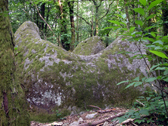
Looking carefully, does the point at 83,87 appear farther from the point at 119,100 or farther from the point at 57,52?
the point at 57,52

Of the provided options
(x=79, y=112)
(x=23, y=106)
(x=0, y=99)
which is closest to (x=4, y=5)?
(x=0, y=99)

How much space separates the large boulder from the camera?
3.05 metres

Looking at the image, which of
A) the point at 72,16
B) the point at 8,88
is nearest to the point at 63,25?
the point at 72,16

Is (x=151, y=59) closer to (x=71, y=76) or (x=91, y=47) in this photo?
(x=71, y=76)

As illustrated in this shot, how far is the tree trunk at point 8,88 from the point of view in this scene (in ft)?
4.83

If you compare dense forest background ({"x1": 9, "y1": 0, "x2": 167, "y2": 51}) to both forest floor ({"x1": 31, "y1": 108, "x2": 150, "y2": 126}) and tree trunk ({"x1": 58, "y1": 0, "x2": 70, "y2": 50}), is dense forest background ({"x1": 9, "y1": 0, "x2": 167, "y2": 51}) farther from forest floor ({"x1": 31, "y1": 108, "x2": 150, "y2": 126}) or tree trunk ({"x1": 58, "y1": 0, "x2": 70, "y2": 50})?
forest floor ({"x1": 31, "y1": 108, "x2": 150, "y2": 126})

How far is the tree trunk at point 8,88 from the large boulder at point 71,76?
134 cm

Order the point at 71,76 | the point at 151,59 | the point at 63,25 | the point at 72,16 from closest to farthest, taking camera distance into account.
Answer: the point at 151,59, the point at 71,76, the point at 63,25, the point at 72,16

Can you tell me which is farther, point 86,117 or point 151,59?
point 86,117

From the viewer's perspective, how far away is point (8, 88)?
5.11 ft

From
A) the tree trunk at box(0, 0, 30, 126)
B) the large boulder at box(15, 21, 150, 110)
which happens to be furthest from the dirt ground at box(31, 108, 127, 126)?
the tree trunk at box(0, 0, 30, 126)

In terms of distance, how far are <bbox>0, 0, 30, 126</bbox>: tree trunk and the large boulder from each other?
1.34 metres

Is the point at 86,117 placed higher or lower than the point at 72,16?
lower

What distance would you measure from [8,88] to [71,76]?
1.89m
